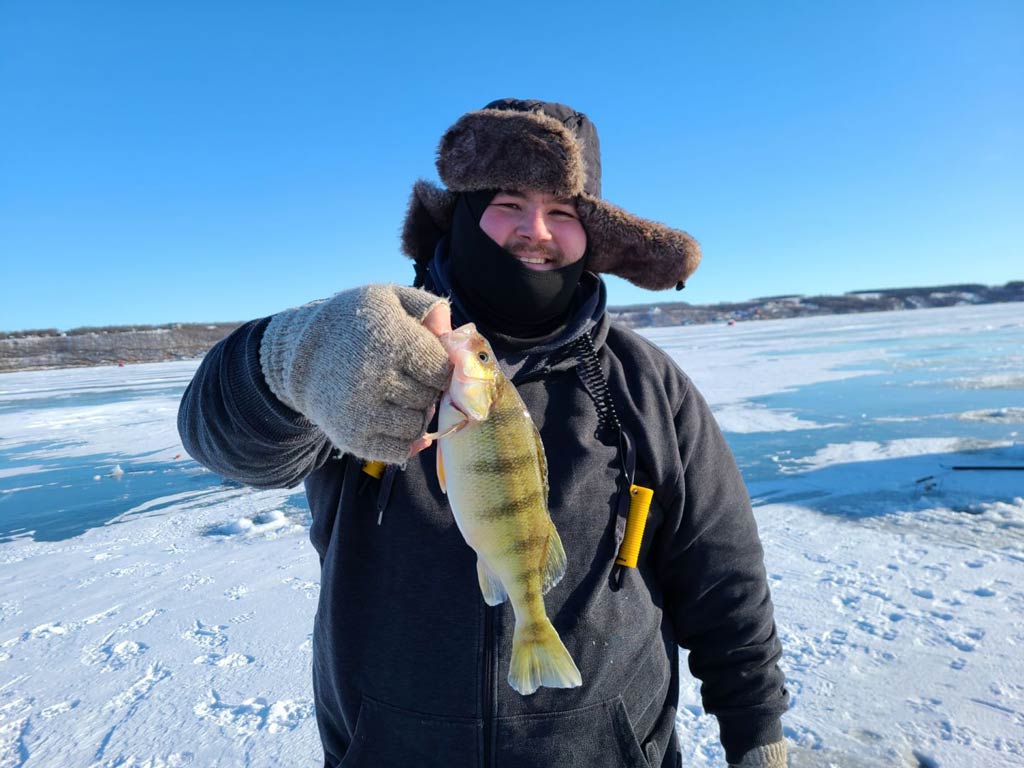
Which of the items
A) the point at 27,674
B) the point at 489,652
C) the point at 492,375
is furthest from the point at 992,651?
the point at 27,674

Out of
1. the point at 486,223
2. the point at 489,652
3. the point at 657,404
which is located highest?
the point at 486,223

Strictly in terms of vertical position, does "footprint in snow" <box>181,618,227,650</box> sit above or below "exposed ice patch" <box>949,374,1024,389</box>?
below

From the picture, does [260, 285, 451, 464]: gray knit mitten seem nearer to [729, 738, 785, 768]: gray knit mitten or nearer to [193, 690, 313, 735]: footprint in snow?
[729, 738, 785, 768]: gray knit mitten

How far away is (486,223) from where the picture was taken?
2.22 metres

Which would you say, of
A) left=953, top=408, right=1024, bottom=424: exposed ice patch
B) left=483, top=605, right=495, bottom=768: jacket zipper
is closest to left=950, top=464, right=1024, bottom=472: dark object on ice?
left=953, top=408, right=1024, bottom=424: exposed ice patch

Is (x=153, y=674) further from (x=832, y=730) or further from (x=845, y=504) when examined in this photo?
(x=845, y=504)

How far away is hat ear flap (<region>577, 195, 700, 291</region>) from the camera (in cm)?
234

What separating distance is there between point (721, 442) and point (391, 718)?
141 centimetres

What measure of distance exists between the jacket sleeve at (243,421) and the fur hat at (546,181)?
101cm

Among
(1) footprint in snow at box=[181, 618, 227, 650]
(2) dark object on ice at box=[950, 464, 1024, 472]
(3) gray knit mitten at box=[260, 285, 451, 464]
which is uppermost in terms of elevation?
(3) gray knit mitten at box=[260, 285, 451, 464]

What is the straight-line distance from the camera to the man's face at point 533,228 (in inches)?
85.9

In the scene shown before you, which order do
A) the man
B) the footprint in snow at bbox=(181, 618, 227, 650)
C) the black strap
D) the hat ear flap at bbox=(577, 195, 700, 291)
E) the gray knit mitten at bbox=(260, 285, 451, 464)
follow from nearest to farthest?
1. the gray knit mitten at bbox=(260, 285, 451, 464)
2. the man
3. the black strap
4. the hat ear flap at bbox=(577, 195, 700, 291)
5. the footprint in snow at bbox=(181, 618, 227, 650)

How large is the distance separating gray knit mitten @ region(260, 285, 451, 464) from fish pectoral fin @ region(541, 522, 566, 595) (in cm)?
49

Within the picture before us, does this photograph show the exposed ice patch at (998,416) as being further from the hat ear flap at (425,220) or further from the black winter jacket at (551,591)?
the hat ear flap at (425,220)
